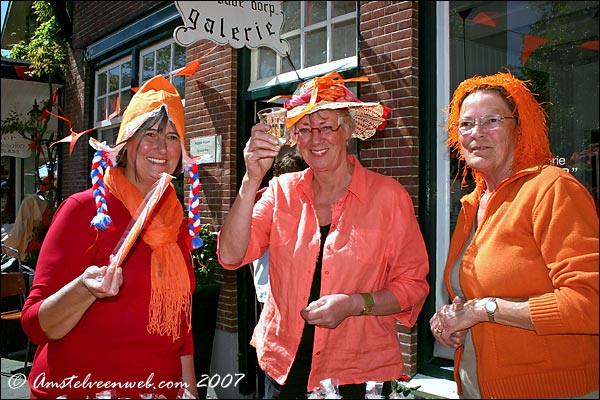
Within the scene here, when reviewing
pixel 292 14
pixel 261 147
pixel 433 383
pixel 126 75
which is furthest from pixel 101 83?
pixel 433 383

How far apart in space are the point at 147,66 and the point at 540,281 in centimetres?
556

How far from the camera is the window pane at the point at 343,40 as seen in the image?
4477 mm

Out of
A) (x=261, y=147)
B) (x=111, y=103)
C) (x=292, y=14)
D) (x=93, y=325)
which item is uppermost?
(x=292, y=14)

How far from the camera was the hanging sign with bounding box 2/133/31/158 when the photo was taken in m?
2.74

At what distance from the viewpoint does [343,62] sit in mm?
4477

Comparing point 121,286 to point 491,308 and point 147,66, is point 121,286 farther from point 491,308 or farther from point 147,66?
point 147,66

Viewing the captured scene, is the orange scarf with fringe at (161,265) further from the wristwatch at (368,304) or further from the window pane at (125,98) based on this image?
the window pane at (125,98)

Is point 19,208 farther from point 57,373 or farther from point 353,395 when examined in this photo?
point 353,395

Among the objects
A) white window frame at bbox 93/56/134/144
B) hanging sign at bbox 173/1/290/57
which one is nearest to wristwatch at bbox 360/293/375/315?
hanging sign at bbox 173/1/290/57

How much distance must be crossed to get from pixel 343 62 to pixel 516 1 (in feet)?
5.13

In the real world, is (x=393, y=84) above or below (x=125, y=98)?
below

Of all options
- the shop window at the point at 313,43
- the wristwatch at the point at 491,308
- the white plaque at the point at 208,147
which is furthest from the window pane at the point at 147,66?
the wristwatch at the point at 491,308

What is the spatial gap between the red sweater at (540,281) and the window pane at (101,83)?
436cm

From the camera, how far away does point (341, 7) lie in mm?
4598
